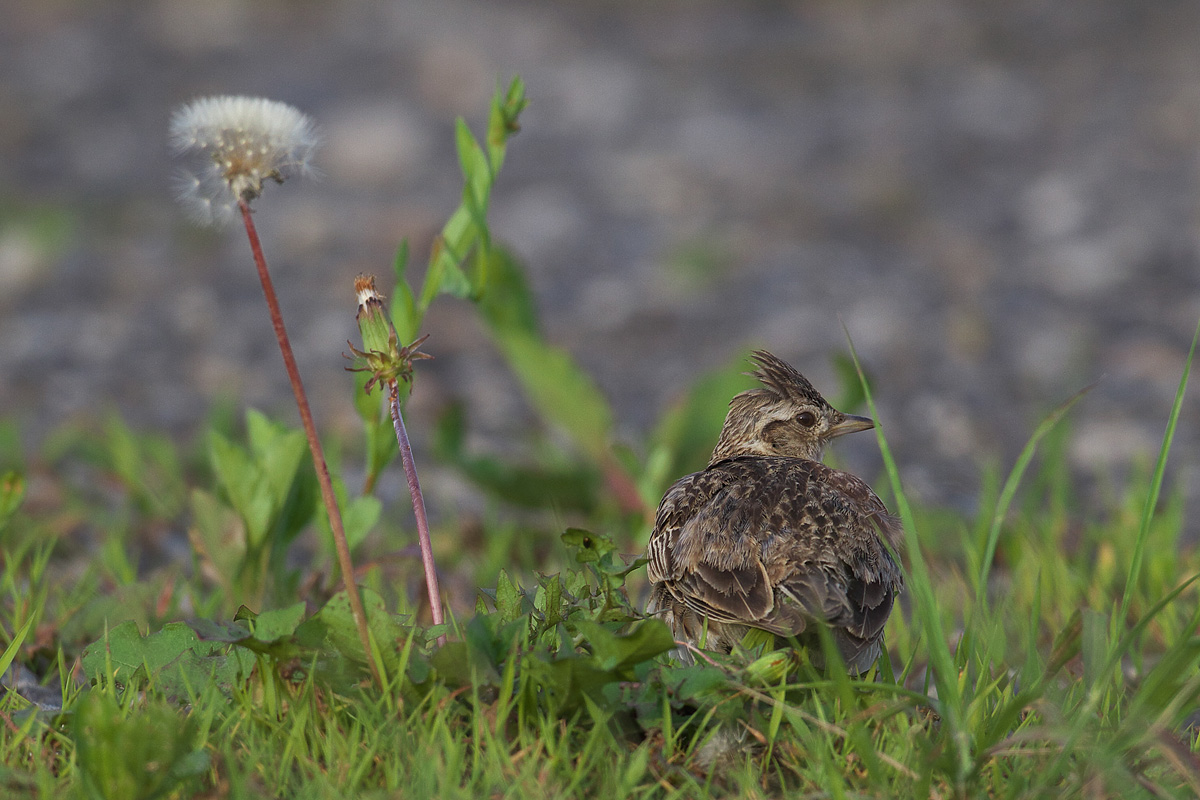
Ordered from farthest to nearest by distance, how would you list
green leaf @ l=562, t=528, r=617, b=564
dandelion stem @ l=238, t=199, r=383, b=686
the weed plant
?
green leaf @ l=562, t=528, r=617, b=564, dandelion stem @ l=238, t=199, r=383, b=686, the weed plant

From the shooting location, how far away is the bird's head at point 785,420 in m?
4.85

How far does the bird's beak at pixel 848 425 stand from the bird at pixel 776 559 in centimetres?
58

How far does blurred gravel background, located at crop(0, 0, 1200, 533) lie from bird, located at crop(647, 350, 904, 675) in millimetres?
2462

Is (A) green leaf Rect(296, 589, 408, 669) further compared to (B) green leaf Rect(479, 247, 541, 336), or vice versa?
(B) green leaf Rect(479, 247, 541, 336)

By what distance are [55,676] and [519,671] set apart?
180 cm

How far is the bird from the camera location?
3551 mm

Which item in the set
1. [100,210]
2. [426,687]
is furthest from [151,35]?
[426,687]

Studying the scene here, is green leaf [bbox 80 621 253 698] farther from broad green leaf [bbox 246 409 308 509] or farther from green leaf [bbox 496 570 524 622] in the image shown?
broad green leaf [bbox 246 409 308 509]

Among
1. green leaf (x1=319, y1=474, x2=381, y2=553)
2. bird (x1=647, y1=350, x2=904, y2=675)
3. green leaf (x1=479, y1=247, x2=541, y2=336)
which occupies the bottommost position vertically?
bird (x1=647, y1=350, x2=904, y2=675)

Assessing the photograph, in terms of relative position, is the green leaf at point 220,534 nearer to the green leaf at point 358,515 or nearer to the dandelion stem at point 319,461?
the green leaf at point 358,515

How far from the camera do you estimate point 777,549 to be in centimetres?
376

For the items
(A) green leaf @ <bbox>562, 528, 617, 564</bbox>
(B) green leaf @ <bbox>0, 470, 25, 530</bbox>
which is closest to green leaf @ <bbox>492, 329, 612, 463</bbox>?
(B) green leaf @ <bbox>0, 470, 25, 530</bbox>

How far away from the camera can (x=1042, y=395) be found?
25.0 ft

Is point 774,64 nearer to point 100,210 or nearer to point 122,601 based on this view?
point 100,210
